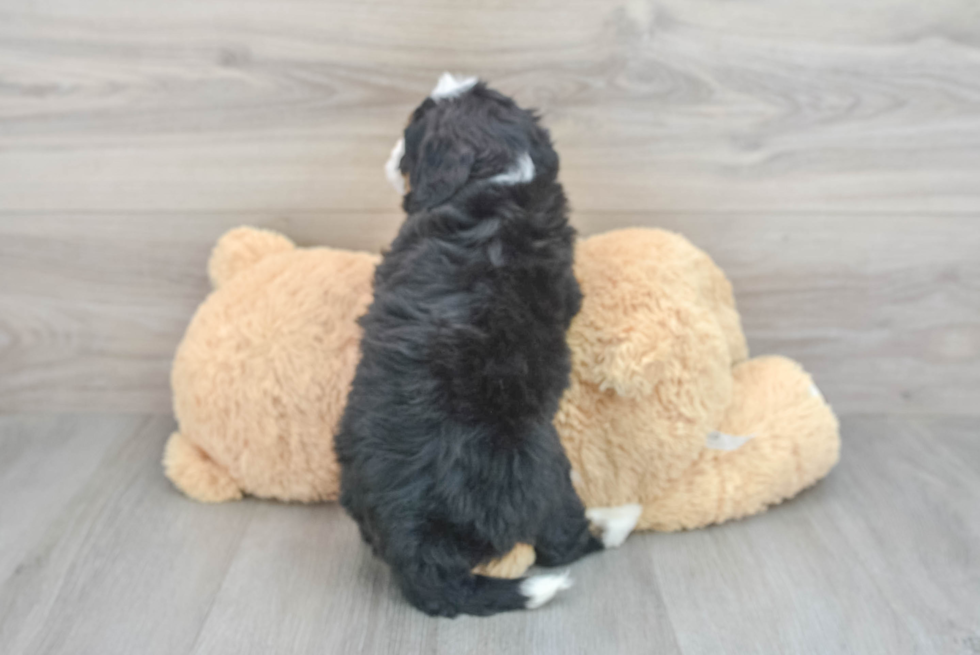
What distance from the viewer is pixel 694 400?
85 cm

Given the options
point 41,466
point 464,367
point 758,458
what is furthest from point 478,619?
point 41,466

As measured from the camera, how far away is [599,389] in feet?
2.77

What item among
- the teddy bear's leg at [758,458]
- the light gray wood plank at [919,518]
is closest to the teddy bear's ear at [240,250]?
the teddy bear's leg at [758,458]

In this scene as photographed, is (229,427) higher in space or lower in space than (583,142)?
lower

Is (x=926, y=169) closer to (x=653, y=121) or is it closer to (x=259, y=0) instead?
(x=653, y=121)

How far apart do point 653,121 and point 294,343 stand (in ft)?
1.96

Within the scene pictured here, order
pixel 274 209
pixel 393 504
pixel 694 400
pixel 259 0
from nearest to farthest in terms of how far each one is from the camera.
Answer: pixel 393 504 < pixel 694 400 < pixel 259 0 < pixel 274 209

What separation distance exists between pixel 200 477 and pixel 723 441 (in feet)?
2.37

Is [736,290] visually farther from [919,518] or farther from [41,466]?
[41,466]

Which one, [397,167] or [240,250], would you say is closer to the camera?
[397,167]

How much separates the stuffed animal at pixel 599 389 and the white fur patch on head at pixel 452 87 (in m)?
0.26

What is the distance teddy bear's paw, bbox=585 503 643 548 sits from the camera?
34.9 inches

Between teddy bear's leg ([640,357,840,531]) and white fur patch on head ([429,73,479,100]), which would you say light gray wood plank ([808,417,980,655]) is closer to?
teddy bear's leg ([640,357,840,531])

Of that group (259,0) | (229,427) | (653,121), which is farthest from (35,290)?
(653,121)
